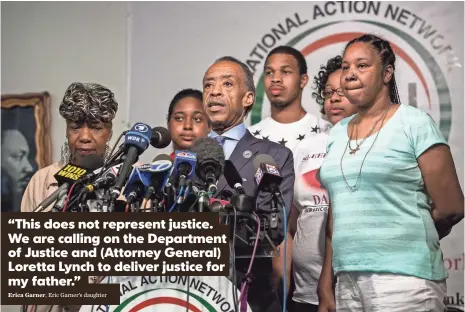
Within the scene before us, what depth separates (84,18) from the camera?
16.9 ft

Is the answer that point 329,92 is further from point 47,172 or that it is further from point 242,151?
point 47,172

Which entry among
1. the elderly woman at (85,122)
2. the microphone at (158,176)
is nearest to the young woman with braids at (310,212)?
the elderly woman at (85,122)

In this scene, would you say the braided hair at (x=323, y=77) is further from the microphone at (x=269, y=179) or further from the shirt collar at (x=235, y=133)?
the microphone at (x=269, y=179)

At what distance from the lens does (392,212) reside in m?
3.50

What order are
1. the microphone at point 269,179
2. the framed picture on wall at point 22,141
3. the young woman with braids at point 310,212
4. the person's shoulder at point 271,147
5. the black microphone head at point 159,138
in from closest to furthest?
the microphone at point 269,179, the black microphone head at point 159,138, the person's shoulder at point 271,147, the young woman with braids at point 310,212, the framed picture on wall at point 22,141

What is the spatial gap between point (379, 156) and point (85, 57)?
229 cm

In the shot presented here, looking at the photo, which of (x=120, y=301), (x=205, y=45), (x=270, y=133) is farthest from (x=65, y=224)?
(x=205, y=45)

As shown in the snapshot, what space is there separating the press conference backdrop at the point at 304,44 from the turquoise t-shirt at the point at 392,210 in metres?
1.12

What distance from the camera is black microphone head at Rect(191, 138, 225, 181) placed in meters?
3.12

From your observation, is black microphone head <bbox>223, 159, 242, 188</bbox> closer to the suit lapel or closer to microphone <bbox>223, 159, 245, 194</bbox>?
microphone <bbox>223, 159, 245, 194</bbox>

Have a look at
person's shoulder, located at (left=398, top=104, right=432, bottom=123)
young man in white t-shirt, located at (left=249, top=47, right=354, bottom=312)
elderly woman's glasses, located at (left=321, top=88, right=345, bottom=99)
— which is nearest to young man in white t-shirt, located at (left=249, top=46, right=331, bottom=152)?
young man in white t-shirt, located at (left=249, top=47, right=354, bottom=312)

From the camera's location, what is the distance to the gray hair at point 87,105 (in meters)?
4.31

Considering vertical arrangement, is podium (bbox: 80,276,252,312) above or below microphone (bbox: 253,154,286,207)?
below
